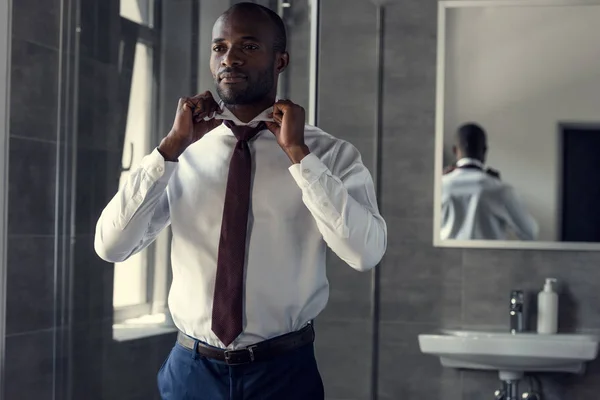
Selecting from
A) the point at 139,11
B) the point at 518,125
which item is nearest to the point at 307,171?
the point at 139,11

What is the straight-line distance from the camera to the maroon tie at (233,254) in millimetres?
1569

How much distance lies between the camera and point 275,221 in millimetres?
1639

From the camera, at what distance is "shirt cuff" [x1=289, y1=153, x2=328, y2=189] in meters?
1.52

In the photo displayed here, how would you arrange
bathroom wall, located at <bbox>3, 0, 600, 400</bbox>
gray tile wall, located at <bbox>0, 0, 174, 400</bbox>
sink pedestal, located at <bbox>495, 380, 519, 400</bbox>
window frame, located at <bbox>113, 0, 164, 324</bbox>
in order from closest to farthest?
1. window frame, located at <bbox>113, 0, 164, 324</bbox>
2. gray tile wall, located at <bbox>0, 0, 174, 400</bbox>
3. sink pedestal, located at <bbox>495, 380, 519, 400</bbox>
4. bathroom wall, located at <bbox>3, 0, 600, 400</bbox>

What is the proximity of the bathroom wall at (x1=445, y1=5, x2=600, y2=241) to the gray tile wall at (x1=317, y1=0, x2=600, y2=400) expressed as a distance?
108 mm

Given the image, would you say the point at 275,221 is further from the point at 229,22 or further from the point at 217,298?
the point at 229,22

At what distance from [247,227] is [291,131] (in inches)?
7.7

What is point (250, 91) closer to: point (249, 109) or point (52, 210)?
point (249, 109)

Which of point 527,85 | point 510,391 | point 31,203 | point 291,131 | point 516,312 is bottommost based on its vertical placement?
point 510,391

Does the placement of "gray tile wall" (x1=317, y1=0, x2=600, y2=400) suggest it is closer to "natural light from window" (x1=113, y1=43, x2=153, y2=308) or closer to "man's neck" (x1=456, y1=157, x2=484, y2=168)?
"man's neck" (x1=456, y1=157, x2=484, y2=168)

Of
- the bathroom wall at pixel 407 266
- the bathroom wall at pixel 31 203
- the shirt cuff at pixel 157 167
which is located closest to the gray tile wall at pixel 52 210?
the bathroom wall at pixel 31 203

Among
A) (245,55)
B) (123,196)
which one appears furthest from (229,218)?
(245,55)

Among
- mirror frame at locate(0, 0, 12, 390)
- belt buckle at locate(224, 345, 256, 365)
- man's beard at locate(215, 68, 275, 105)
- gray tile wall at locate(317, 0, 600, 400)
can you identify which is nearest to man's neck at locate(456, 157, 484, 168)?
gray tile wall at locate(317, 0, 600, 400)

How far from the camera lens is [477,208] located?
3391mm
